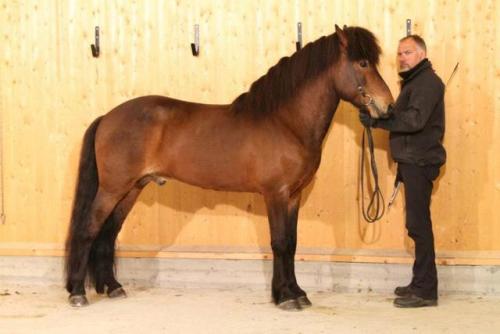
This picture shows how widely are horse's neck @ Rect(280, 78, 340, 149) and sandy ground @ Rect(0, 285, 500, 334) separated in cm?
108

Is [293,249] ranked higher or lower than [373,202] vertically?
lower

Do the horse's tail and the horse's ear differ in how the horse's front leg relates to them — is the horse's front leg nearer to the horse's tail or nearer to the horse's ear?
the horse's ear

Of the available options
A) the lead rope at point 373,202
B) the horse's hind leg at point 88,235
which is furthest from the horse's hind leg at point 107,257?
the lead rope at point 373,202

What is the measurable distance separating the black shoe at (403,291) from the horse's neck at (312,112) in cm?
108

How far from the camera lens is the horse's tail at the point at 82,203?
169 inches

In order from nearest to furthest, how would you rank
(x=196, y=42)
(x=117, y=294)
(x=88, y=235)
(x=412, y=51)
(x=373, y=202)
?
(x=412, y=51) < (x=88, y=235) < (x=117, y=294) < (x=373, y=202) < (x=196, y=42)

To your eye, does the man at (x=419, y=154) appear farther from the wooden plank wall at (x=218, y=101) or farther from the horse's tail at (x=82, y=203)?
the horse's tail at (x=82, y=203)

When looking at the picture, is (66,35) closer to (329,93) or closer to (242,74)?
(242,74)

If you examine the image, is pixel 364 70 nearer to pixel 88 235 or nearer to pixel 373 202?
pixel 373 202

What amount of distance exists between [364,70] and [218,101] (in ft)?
4.09

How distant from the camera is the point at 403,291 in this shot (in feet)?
13.8

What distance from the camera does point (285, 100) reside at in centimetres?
412

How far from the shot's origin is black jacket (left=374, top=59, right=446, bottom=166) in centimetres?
396

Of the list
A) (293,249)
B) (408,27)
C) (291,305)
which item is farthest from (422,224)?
(408,27)
